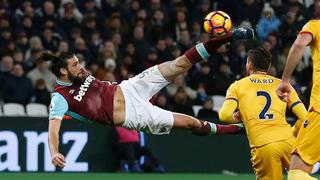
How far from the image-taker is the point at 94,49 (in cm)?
1669

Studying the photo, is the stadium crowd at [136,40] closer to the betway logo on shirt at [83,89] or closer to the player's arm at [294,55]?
the betway logo on shirt at [83,89]

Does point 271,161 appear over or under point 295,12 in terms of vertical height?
under

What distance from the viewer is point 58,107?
31.1 feet

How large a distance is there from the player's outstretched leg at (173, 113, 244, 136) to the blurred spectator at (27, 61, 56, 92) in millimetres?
5860

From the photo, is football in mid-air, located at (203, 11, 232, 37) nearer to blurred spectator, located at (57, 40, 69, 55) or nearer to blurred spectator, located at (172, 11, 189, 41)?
blurred spectator, located at (57, 40, 69, 55)

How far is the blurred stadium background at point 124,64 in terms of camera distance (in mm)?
14266

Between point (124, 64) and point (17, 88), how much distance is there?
2103mm

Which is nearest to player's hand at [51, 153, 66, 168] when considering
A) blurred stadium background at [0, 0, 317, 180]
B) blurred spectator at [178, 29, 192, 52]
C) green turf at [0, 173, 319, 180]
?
green turf at [0, 173, 319, 180]

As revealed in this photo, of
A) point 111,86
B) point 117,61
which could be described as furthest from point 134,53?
point 111,86

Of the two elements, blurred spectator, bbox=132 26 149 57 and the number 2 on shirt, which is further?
blurred spectator, bbox=132 26 149 57

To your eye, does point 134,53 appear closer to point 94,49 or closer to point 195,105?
point 94,49

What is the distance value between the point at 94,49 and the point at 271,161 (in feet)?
28.2

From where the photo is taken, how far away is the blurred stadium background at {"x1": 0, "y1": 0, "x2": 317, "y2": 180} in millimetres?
14266

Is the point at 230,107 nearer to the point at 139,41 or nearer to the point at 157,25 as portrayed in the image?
the point at 139,41
